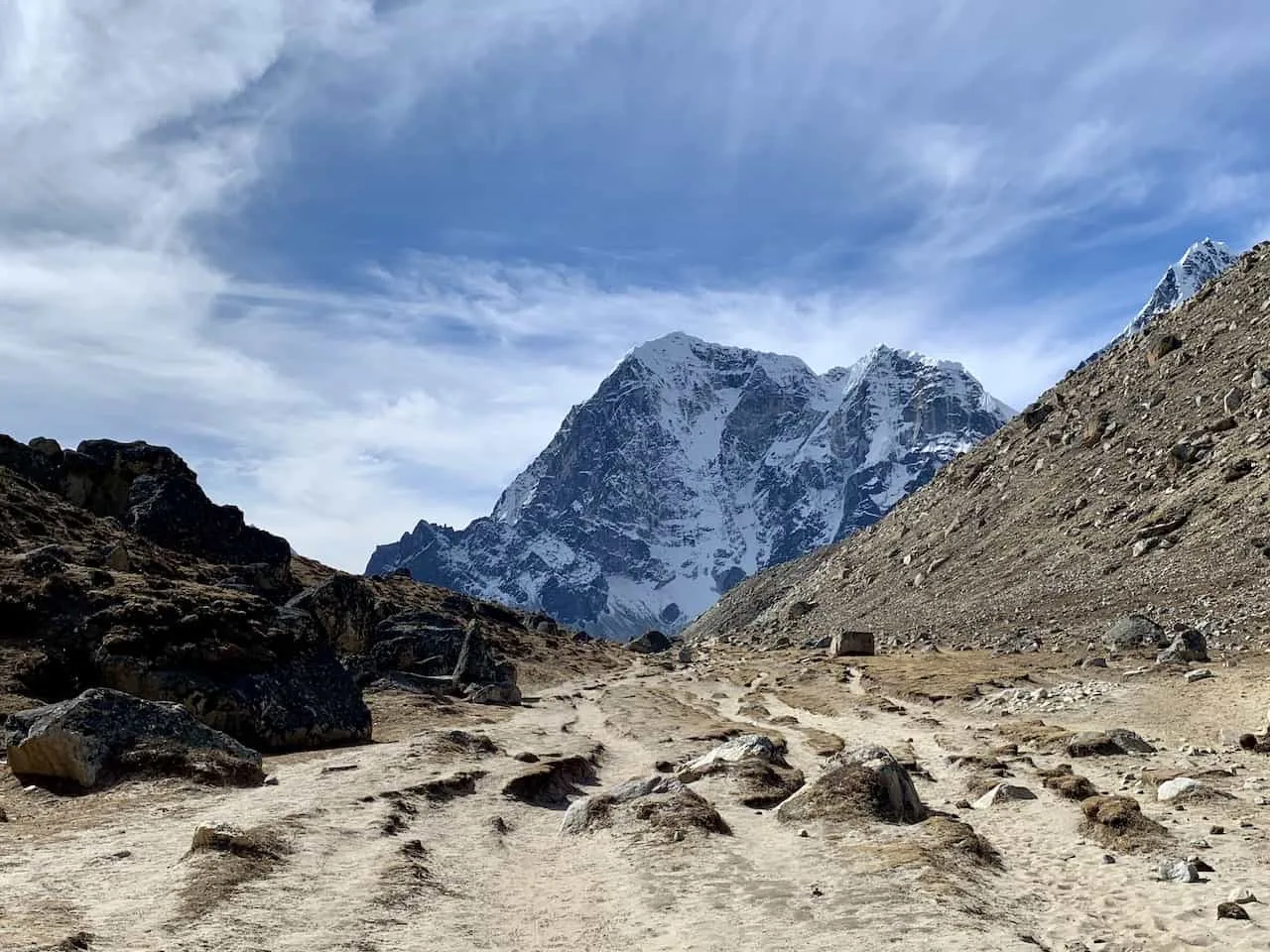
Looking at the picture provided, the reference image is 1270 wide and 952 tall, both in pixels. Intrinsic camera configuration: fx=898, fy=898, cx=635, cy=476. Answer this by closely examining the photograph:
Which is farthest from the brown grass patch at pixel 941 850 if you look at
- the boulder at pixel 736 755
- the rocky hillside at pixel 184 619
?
the rocky hillside at pixel 184 619

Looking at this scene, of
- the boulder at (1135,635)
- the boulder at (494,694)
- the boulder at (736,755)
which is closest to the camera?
the boulder at (736,755)

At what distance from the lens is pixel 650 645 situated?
135m

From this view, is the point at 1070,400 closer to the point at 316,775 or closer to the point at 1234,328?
the point at 1234,328

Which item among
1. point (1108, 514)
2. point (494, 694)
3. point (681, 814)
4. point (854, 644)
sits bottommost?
point (681, 814)

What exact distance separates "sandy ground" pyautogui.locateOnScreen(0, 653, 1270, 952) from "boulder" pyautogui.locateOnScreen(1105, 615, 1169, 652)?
14604 millimetres

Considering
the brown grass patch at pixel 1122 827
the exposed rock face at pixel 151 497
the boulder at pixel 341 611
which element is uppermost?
the exposed rock face at pixel 151 497

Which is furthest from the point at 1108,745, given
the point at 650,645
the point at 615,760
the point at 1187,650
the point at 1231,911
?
the point at 650,645

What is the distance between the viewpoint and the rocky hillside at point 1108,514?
48.7 meters

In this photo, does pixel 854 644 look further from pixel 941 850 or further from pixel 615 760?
pixel 941 850

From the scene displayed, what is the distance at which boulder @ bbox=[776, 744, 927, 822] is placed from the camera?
1691 centimetres

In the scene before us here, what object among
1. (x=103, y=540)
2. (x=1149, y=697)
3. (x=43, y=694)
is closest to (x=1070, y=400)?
(x=1149, y=697)

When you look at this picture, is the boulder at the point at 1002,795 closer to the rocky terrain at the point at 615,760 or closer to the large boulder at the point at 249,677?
the rocky terrain at the point at 615,760

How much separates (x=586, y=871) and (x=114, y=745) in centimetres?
1100

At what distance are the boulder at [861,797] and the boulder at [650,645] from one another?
103346 millimetres
